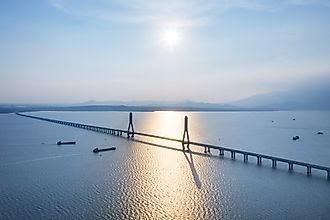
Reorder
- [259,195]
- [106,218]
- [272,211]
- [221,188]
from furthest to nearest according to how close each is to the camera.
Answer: [221,188]
[259,195]
[272,211]
[106,218]

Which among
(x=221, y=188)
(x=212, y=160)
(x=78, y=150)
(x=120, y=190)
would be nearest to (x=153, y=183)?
(x=120, y=190)

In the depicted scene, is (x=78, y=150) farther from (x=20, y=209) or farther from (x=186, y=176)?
(x=20, y=209)

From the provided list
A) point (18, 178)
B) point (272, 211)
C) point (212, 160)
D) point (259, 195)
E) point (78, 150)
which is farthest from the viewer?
point (78, 150)

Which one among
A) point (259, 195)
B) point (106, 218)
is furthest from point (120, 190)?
point (259, 195)

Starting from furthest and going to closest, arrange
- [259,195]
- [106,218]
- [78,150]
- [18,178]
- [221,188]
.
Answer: [78,150], [18,178], [221,188], [259,195], [106,218]

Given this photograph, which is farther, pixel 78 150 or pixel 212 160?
pixel 78 150

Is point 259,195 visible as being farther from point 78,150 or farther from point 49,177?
point 78,150

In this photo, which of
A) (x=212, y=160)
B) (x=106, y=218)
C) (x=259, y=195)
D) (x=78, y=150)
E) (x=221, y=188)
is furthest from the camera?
(x=78, y=150)

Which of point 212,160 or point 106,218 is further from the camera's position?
point 212,160
